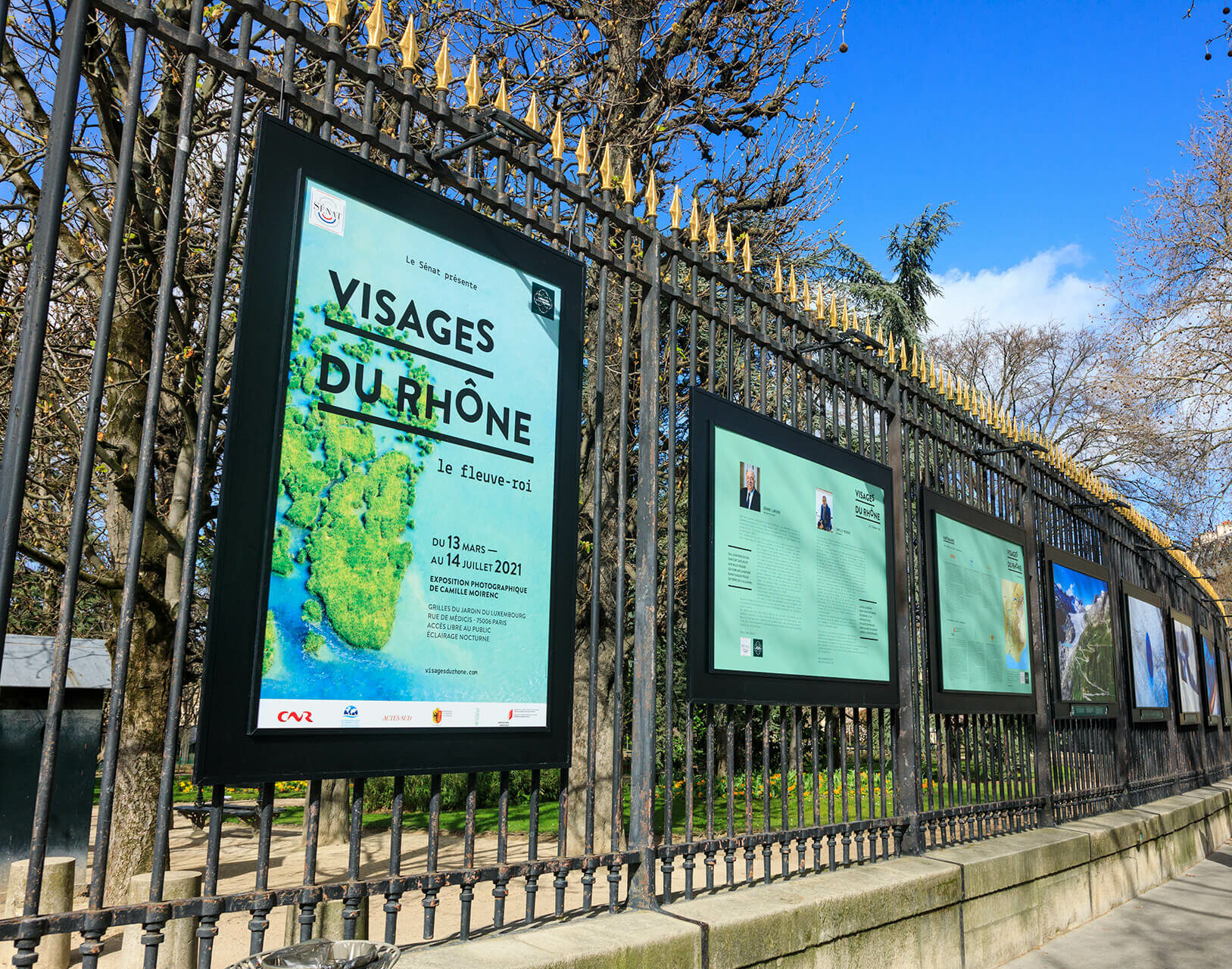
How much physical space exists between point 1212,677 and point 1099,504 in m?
8.74

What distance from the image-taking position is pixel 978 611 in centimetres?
720

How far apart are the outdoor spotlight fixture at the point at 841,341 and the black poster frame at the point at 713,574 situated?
0.56 meters

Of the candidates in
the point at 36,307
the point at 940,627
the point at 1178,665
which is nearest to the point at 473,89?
the point at 36,307

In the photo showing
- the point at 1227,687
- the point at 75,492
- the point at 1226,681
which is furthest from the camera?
the point at 1227,687

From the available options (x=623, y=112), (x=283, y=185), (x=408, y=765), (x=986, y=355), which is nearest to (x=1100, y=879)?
(x=408, y=765)

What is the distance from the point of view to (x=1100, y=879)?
25.5 feet

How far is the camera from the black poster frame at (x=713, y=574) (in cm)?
438

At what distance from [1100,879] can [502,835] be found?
6608 mm

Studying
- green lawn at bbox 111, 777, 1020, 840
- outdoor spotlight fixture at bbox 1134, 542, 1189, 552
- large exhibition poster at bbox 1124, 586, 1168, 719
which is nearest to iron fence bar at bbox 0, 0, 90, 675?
green lawn at bbox 111, 777, 1020, 840

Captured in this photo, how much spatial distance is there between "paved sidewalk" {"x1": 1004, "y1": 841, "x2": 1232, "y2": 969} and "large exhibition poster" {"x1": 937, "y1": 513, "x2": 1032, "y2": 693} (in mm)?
1783

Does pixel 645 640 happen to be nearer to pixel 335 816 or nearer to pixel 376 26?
pixel 376 26

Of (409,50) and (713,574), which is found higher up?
(409,50)

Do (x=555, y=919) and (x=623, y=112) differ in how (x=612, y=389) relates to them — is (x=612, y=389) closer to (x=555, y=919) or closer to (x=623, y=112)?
(x=623, y=112)

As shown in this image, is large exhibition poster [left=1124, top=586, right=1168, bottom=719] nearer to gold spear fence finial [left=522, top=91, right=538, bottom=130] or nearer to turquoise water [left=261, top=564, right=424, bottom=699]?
gold spear fence finial [left=522, top=91, right=538, bottom=130]
